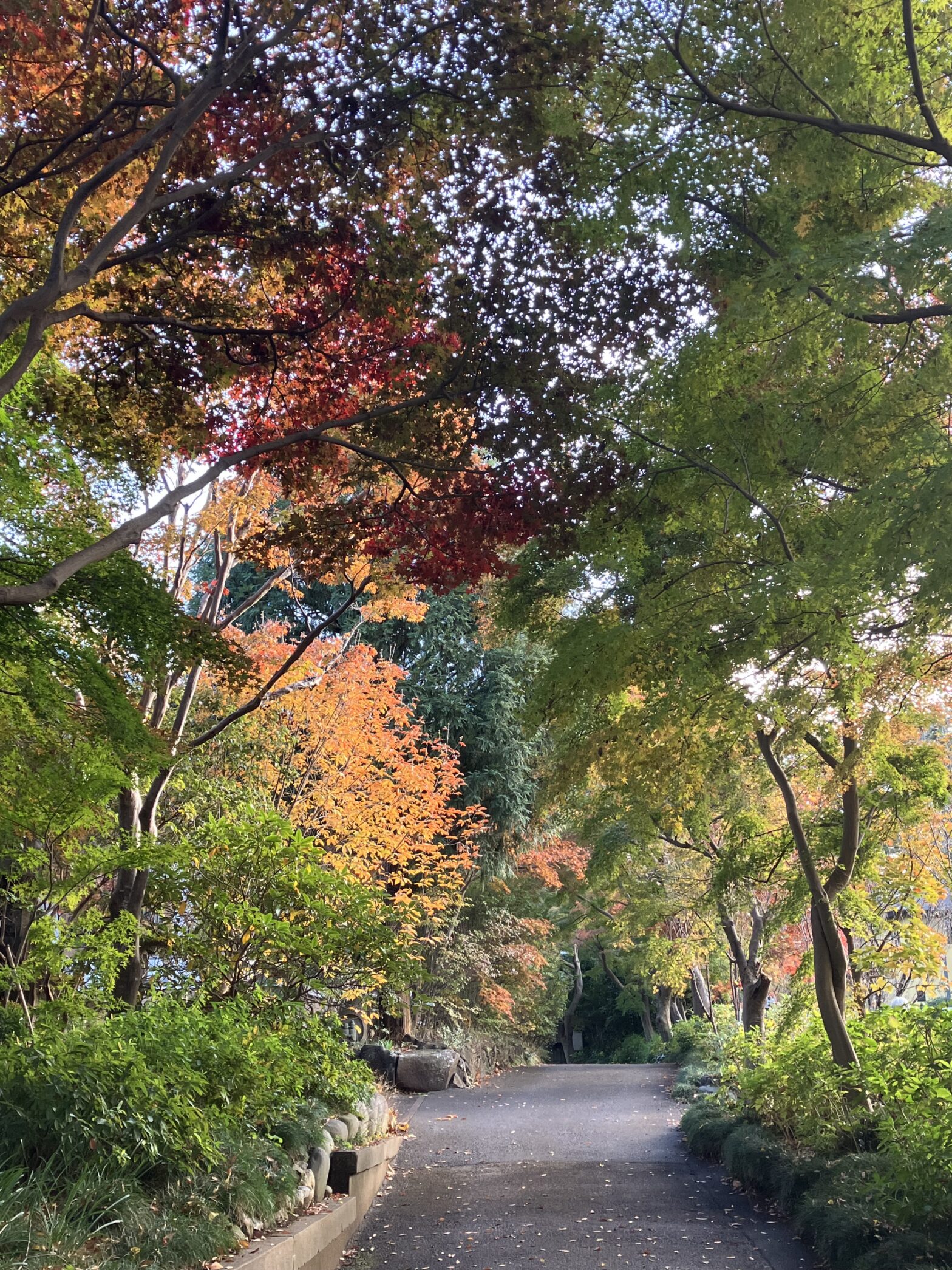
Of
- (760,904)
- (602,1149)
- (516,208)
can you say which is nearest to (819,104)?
(516,208)

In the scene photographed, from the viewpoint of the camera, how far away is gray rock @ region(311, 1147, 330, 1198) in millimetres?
6918

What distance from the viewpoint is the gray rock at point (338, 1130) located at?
27.1 ft

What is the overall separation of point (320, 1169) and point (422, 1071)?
1058cm

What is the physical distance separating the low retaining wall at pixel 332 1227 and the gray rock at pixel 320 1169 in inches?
4.4

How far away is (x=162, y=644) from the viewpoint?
18.5 ft

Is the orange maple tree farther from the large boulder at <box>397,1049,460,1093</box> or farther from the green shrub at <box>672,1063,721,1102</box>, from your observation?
the green shrub at <box>672,1063,721,1102</box>

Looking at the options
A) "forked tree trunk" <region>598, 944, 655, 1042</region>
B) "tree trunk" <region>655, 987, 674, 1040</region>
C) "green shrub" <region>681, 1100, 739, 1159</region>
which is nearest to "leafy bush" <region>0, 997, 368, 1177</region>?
"green shrub" <region>681, 1100, 739, 1159</region>

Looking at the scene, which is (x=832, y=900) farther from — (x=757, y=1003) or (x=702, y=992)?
(x=702, y=992)

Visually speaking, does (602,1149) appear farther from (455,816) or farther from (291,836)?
(455,816)

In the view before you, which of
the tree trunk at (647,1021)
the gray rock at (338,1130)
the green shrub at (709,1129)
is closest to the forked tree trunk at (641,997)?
the tree trunk at (647,1021)

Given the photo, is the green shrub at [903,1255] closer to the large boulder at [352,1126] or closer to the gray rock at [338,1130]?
the gray rock at [338,1130]

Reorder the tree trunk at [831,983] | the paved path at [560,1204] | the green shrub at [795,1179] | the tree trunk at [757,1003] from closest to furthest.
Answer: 1. the paved path at [560,1204]
2. the green shrub at [795,1179]
3. the tree trunk at [831,983]
4. the tree trunk at [757,1003]

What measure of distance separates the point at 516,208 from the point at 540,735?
14754mm

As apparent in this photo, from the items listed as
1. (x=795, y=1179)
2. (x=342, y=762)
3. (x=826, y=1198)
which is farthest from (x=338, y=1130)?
(x=342, y=762)
